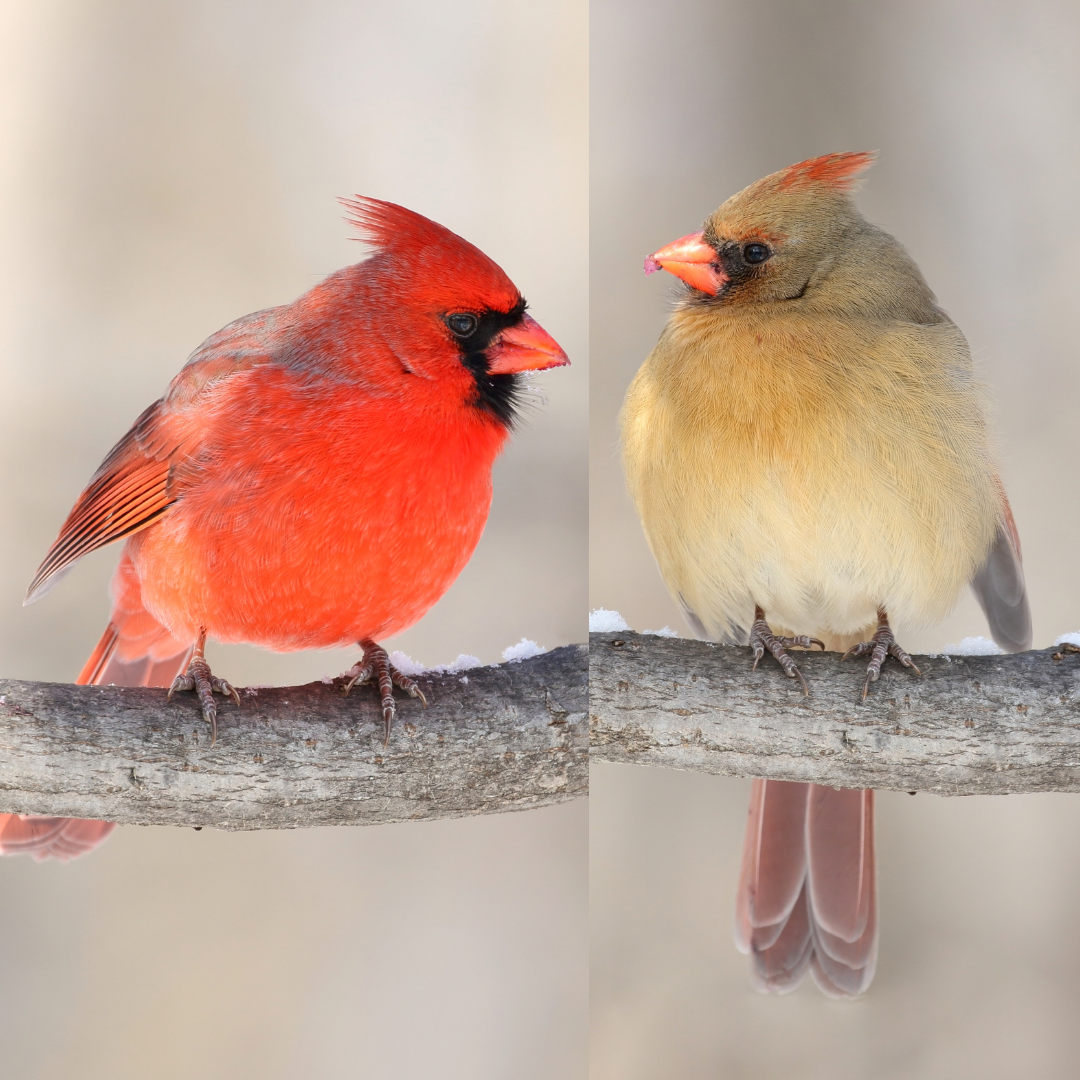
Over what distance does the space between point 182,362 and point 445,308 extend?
40 cm

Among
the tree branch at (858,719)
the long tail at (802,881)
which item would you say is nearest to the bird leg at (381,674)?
the tree branch at (858,719)

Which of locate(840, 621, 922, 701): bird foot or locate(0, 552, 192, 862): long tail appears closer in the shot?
locate(0, 552, 192, 862): long tail

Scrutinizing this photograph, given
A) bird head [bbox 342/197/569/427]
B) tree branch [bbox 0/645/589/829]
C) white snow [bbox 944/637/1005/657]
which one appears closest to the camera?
tree branch [bbox 0/645/589/829]

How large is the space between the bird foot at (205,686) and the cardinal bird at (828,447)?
0.77 meters

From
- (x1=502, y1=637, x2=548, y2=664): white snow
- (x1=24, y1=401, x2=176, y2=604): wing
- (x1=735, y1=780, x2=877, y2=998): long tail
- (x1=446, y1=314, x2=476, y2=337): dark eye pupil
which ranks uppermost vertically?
(x1=446, y1=314, x2=476, y2=337): dark eye pupil

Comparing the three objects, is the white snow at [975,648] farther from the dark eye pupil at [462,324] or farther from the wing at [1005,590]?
the dark eye pupil at [462,324]

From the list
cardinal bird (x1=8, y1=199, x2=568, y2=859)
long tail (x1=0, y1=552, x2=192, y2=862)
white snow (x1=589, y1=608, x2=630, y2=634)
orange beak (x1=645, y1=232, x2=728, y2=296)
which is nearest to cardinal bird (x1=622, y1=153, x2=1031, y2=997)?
orange beak (x1=645, y1=232, x2=728, y2=296)

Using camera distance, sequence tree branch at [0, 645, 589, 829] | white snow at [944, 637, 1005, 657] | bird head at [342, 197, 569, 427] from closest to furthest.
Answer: tree branch at [0, 645, 589, 829] → bird head at [342, 197, 569, 427] → white snow at [944, 637, 1005, 657]

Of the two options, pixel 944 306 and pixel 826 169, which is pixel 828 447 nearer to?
pixel 944 306

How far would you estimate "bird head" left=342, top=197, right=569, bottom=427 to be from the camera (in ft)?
5.72

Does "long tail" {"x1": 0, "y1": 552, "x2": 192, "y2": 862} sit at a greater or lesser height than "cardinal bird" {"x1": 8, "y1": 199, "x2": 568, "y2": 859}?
lesser

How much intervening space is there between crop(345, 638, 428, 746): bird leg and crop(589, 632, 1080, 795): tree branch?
329 millimetres

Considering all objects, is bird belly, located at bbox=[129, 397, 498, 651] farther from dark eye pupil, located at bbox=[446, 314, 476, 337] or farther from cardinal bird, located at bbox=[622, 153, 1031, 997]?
cardinal bird, located at bbox=[622, 153, 1031, 997]

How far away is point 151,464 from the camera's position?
1634 mm
